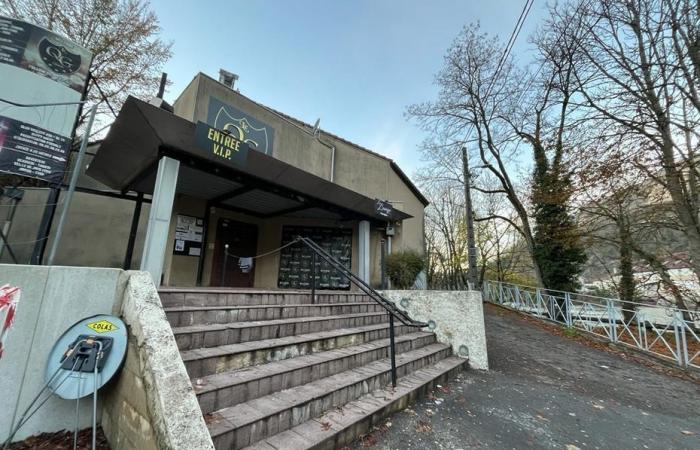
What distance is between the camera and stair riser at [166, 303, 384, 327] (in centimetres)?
302

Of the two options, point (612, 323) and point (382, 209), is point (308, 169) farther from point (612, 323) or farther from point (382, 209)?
point (612, 323)

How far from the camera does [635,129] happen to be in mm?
7332

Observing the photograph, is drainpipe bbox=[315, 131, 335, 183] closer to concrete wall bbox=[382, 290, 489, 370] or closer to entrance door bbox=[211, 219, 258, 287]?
entrance door bbox=[211, 219, 258, 287]

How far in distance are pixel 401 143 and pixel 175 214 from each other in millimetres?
10563

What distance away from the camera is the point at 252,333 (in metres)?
3.18

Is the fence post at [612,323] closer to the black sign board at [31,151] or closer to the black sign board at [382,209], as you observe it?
the black sign board at [382,209]

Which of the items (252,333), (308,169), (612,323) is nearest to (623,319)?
(612,323)

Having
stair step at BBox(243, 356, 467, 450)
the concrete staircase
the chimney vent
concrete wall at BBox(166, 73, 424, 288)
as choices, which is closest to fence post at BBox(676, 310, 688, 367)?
the concrete staircase

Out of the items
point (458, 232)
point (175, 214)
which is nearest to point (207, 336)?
point (175, 214)

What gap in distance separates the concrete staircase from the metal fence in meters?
4.83

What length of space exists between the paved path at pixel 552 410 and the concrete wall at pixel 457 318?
377 millimetres

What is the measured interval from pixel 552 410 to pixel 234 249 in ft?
24.4

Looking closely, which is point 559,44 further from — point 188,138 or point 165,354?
point 165,354

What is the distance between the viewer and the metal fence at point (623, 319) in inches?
226
